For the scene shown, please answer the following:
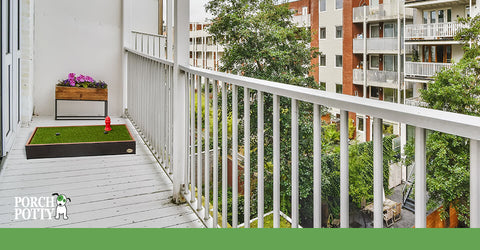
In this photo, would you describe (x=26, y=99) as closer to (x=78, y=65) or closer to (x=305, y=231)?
(x=78, y=65)

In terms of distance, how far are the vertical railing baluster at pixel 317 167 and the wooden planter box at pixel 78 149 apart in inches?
89.9

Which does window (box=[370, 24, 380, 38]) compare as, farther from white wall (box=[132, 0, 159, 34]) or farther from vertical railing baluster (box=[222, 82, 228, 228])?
white wall (box=[132, 0, 159, 34])

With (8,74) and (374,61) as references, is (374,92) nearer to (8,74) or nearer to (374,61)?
(374,61)

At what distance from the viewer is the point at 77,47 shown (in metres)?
4.67

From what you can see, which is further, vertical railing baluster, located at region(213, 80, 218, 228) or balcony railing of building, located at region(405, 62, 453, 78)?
vertical railing baluster, located at region(213, 80, 218, 228)

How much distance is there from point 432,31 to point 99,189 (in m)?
2.04

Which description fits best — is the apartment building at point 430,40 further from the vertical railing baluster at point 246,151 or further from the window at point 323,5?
the vertical railing baluster at point 246,151

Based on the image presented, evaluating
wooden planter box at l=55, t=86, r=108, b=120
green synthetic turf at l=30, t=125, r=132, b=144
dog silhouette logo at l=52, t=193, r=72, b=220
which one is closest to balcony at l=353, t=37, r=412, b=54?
dog silhouette logo at l=52, t=193, r=72, b=220

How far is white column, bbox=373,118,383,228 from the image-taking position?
0.86 metres

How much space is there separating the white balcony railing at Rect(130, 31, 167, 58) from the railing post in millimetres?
2444

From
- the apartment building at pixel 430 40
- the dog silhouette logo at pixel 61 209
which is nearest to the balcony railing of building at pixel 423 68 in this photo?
the apartment building at pixel 430 40

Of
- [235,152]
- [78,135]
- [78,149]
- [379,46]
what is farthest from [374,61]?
[78,135]

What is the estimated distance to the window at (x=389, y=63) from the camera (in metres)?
0.88

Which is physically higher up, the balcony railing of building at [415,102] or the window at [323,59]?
the window at [323,59]
